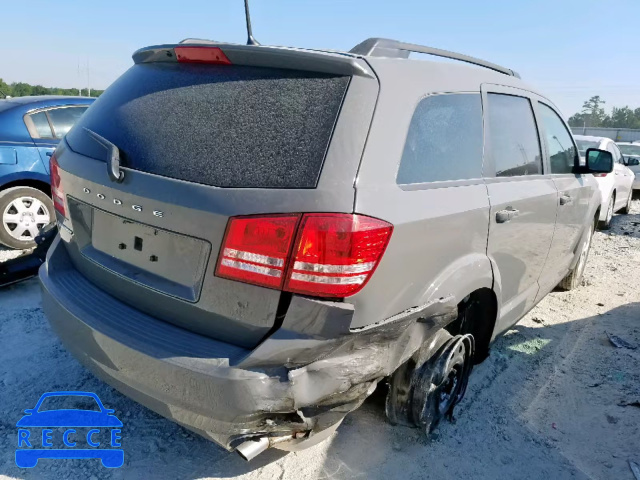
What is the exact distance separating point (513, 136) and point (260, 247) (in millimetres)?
2022

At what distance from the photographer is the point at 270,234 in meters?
1.79

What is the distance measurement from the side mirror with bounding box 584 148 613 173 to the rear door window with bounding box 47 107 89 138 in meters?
5.24

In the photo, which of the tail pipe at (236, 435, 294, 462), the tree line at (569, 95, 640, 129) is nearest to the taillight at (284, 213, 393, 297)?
the tail pipe at (236, 435, 294, 462)

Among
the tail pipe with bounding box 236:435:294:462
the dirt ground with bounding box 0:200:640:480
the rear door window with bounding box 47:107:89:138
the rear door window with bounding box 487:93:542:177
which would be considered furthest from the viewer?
the rear door window with bounding box 47:107:89:138

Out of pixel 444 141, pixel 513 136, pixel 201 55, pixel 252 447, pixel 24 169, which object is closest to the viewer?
pixel 252 447

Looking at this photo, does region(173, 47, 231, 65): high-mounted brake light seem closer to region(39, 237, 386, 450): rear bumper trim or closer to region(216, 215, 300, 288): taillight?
region(216, 215, 300, 288): taillight

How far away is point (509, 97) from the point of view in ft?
10.2

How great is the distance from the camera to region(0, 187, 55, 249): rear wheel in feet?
17.1

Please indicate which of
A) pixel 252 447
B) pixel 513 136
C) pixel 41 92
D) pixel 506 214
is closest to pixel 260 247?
pixel 252 447

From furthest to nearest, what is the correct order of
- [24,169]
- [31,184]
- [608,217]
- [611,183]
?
[608,217], [611,183], [31,184], [24,169]

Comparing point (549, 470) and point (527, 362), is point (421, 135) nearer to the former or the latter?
point (549, 470)

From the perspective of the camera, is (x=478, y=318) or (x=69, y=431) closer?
(x=69, y=431)

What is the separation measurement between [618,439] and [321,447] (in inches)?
67.8

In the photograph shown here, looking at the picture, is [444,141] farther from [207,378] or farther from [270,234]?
[207,378]
